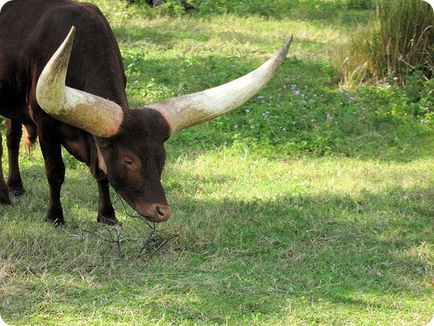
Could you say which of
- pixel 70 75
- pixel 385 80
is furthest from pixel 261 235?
pixel 385 80

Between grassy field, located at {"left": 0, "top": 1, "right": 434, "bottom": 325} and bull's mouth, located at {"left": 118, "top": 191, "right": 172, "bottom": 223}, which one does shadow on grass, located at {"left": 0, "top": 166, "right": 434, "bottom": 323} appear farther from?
bull's mouth, located at {"left": 118, "top": 191, "right": 172, "bottom": 223}

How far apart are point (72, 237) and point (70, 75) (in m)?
1.02

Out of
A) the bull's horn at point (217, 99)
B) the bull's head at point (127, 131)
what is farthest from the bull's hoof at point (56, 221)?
the bull's horn at point (217, 99)

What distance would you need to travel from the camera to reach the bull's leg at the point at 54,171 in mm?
6105

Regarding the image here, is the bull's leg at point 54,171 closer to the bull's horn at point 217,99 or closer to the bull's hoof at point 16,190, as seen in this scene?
the bull's hoof at point 16,190

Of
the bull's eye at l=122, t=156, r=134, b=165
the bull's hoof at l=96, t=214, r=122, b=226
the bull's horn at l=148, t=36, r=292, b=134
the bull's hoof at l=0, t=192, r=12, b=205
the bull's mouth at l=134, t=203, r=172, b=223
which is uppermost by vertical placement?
the bull's horn at l=148, t=36, r=292, b=134

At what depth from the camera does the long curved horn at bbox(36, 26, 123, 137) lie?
498 centimetres

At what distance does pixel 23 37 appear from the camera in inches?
247

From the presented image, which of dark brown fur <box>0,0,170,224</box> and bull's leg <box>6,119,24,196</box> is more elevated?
dark brown fur <box>0,0,170,224</box>

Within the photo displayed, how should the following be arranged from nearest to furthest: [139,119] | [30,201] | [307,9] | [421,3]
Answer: [139,119] → [30,201] → [421,3] → [307,9]

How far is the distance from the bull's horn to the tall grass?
4003 millimetres

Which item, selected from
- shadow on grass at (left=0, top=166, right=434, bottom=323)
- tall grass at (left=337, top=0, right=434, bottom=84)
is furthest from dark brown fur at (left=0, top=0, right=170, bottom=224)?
tall grass at (left=337, top=0, right=434, bottom=84)

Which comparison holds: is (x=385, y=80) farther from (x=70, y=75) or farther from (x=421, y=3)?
(x=70, y=75)

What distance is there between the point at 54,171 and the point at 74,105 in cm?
111
